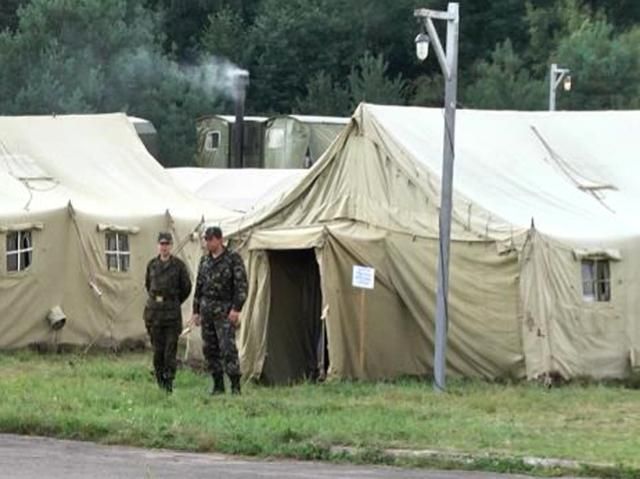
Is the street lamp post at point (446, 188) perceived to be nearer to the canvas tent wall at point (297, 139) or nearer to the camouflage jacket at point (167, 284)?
the camouflage jacket at point (167, 284)

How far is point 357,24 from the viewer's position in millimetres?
65125

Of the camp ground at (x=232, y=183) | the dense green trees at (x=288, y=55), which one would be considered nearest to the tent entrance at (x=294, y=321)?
the camp ground at (x=232, y=183)

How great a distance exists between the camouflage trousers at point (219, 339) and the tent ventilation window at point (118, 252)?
22.8 ft

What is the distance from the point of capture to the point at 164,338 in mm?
16719

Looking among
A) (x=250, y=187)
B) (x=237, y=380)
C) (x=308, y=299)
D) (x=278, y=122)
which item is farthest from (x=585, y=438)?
(x=278, y=122)

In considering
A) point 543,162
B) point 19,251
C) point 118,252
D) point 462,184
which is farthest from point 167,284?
point 118,252

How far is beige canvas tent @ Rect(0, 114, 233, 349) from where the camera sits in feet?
74.0

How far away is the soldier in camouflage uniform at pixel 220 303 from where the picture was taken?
54.4 ft

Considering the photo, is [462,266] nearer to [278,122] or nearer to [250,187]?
[250,187]

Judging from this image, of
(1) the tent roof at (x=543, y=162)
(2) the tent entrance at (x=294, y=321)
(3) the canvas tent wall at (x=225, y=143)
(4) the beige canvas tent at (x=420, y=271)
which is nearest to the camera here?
(4) the beige canvas tent at (x=420, y=271)

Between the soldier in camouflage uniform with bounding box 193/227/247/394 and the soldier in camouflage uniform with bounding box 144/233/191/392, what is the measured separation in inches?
8.1

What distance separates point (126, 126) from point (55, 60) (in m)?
28.4

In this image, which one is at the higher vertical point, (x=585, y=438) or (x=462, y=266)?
(x=462, y=266)

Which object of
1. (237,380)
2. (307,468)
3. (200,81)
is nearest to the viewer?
(307,468)
